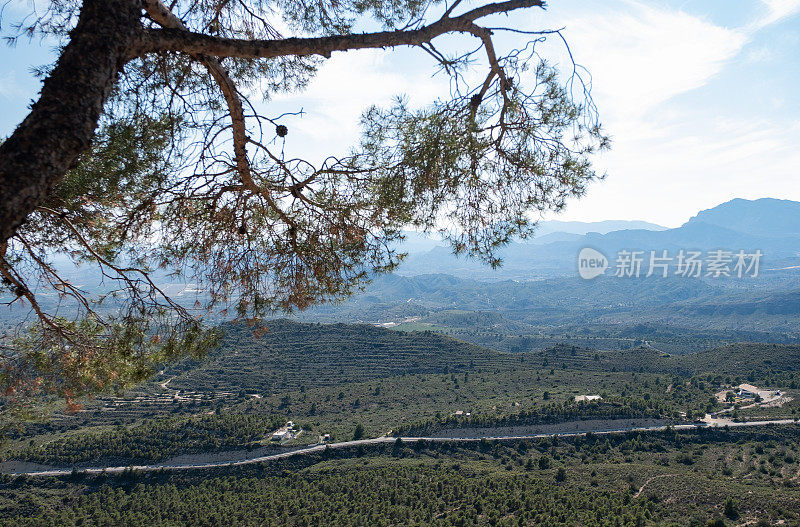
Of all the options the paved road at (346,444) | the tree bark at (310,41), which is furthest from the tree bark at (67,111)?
the paved road at (346,444)

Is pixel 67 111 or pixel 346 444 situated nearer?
pixel 67 111

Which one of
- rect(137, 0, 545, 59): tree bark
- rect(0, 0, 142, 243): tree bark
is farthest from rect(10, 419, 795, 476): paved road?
rect(0, 0, 142, 243): tree bark

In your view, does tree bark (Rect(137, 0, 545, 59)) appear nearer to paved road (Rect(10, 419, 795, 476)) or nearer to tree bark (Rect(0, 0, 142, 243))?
tree bark (Rect(0, 0, 142, 243))

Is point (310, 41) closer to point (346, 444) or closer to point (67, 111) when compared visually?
point (67, 111)

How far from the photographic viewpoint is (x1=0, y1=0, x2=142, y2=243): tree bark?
1.63m

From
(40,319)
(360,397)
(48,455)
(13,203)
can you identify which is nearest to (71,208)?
(40,319)

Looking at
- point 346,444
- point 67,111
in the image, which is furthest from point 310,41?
point 346,444

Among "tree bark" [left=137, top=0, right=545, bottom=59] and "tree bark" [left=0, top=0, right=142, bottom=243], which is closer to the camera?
"tree bark" [left=0, top=0, right=142, bottom=243]

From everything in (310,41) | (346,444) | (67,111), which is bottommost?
(346,444)

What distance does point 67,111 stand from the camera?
181 cm

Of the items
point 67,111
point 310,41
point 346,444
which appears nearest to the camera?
point 67,111

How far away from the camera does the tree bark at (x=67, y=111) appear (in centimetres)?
163

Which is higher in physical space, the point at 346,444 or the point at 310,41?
the point at 310,41

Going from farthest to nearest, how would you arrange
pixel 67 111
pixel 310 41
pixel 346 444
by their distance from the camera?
pixel 346 444
pixel 310 41
pixel 67 111
